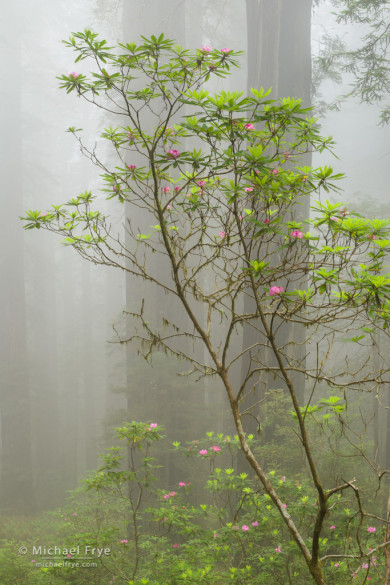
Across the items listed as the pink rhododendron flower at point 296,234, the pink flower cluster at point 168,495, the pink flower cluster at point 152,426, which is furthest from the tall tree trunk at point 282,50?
the pink rhododendron flower at point 296,234

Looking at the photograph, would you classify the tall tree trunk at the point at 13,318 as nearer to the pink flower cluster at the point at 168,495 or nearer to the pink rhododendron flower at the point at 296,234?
the pink flower cluster at the point at 168,495

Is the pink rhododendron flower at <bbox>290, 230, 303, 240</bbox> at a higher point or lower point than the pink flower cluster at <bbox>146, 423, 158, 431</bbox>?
higher

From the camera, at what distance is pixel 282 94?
6738mm

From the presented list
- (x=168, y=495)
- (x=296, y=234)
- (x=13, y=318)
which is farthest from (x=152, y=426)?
(x=13, y=318)

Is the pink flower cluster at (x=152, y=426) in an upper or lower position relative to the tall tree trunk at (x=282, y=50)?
lower

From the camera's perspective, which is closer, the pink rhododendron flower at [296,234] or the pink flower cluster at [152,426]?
the pink rhododendron flower at [296,234]

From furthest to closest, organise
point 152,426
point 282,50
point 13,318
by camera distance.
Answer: point 13,318
point 282,50
point 152,426

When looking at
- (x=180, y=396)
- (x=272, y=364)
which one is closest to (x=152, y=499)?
(x=180, y=396)

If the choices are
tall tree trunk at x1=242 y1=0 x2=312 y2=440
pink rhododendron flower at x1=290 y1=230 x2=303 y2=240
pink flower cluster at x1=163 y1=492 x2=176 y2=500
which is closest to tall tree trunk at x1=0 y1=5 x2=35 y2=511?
tall tree trunk at x1=242 y1=0 x2=312 y2=440

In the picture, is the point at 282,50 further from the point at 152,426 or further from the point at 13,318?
the point at 13,318

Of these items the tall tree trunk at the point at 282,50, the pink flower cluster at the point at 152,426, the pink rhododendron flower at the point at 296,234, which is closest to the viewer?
the pink rhododendron flower at the point at 296,234

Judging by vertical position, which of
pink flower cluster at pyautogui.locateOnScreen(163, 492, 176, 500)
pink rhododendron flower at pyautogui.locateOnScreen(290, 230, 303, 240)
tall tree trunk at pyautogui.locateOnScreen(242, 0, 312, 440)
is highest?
tall tree trunk at pyautogui.locateOnScreen(242, 0, 312, 440)

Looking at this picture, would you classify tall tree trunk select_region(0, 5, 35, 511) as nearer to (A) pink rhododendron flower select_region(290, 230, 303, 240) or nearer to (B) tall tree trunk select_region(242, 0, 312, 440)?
(B) tall tree trunk select_region(242, 0, 312, 440)

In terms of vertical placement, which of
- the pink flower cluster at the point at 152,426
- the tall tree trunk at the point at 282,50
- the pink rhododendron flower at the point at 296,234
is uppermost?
the tall tree trunk at the point at 282,50
